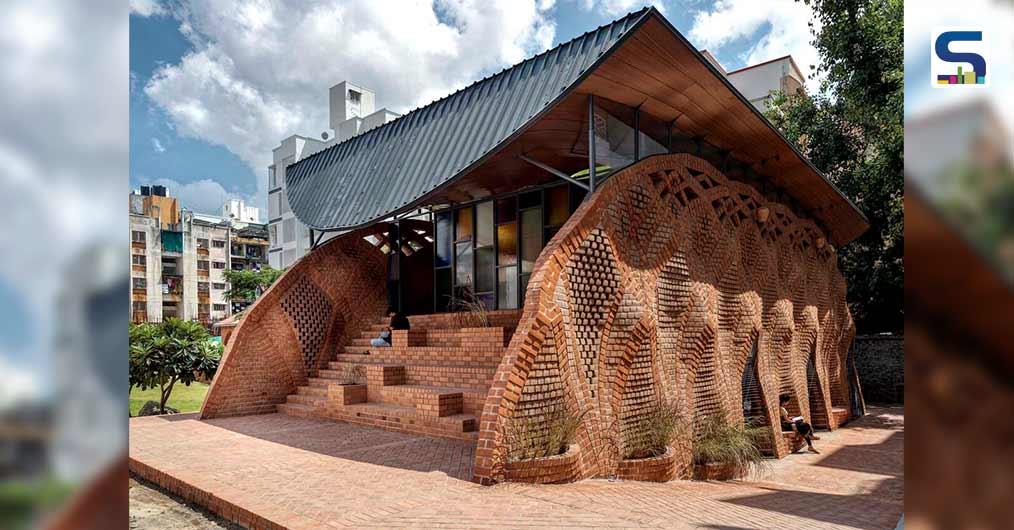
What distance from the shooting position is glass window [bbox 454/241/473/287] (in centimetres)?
1323

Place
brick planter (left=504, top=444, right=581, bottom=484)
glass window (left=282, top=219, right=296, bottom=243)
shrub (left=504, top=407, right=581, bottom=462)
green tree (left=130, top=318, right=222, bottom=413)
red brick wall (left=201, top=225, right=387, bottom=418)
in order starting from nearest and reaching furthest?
brick planter (left=504, top=444, right=581, bottom=484) → shrub (left=504, top=407, right=581, bottom=462) → red brick wall (left=201, top=225, right=387, bottom=418) → green tree (left=130, top=318, right=222, bottom=413) → glass window (left=282, top=219, right=296, bottom=243)

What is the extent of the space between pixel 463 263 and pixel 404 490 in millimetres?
8560

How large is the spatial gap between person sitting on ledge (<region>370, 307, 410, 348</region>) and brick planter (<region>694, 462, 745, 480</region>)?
549 cm

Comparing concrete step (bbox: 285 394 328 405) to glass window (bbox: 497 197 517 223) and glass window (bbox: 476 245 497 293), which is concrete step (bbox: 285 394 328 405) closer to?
glass window (bbox: 476 245 497 293)

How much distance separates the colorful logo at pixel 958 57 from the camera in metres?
1.40

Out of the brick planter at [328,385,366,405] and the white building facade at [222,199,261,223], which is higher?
the white building facade at [222,199,261,223]

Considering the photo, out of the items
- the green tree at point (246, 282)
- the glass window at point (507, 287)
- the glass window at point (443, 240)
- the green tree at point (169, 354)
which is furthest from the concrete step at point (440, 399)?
the green tree at point (246, 282)

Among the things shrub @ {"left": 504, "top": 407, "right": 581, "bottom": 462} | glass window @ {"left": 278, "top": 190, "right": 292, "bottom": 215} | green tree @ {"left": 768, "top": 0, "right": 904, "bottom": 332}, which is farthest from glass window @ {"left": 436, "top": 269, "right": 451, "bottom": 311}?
glass window @ {"left": 278, "top": 190, "right": 292, "bottom": 215}

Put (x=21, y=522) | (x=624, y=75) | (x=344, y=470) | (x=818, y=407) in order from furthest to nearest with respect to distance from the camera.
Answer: (x=818, y=407)
(x=624, y=75)
(x=344, y=470)
(x=21, y=522)

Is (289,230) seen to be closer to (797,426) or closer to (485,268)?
(485,268)

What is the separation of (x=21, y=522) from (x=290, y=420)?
9201 millimetres

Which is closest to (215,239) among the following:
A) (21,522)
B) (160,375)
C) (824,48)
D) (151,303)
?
(151,303)

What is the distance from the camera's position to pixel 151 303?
49531 millimetres

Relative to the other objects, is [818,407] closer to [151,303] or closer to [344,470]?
[344,470]
